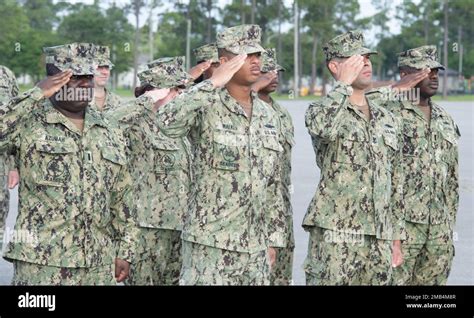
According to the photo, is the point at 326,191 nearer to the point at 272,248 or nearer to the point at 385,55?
the point at 272,248

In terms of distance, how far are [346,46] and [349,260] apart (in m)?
1.35

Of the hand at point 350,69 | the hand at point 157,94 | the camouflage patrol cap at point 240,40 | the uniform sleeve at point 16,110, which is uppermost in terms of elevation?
the camouflage patrol cap at point 240,40

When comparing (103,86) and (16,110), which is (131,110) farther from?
(103,86)

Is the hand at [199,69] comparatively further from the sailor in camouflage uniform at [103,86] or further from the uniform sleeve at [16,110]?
the uniform sleeve at [16,110]

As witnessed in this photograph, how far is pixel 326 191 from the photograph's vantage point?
5.50 meters

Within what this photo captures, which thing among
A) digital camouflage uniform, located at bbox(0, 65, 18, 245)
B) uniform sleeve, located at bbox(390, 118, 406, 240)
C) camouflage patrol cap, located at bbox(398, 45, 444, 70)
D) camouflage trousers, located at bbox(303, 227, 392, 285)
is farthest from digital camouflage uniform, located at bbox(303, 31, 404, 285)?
digital camouflage uniform, located at bbox(0, 65, 18, 245)

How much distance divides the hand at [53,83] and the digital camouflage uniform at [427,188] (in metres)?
2.61

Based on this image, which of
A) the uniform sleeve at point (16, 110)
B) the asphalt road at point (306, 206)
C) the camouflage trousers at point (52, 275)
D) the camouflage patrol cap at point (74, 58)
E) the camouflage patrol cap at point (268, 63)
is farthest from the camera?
the asphalt road at point (306, 206)

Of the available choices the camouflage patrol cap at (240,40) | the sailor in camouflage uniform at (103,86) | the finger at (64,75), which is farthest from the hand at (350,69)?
the sailor in camouflage uniform at (103,86)

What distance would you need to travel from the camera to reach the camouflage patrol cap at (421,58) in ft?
20.8

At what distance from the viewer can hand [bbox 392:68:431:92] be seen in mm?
→ 6169

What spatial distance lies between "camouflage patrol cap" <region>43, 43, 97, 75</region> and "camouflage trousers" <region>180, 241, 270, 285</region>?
3.63 ft

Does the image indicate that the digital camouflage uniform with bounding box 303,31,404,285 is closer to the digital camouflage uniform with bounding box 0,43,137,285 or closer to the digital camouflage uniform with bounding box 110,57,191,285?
the digital camouflage uniform with bounding box 110,57,191,285

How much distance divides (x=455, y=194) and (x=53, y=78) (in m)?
3.16
